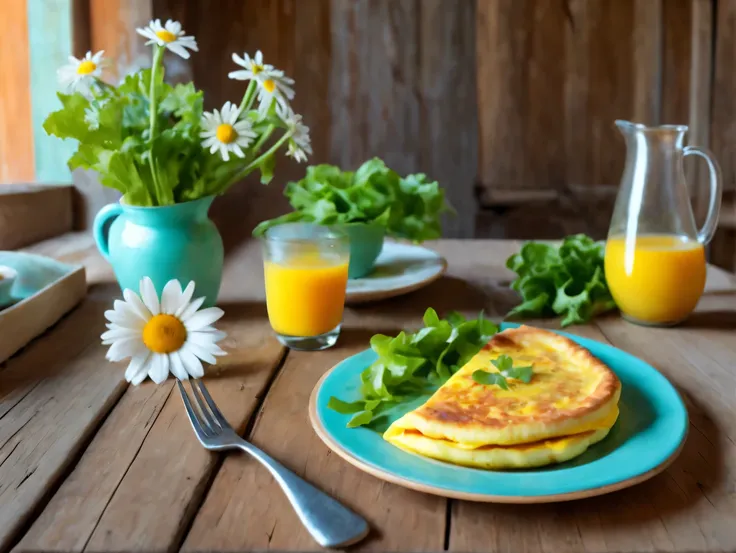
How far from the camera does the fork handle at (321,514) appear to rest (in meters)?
0.54

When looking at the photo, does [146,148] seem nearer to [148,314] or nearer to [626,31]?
[148,314]

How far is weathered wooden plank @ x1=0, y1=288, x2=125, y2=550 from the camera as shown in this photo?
0.63 meters

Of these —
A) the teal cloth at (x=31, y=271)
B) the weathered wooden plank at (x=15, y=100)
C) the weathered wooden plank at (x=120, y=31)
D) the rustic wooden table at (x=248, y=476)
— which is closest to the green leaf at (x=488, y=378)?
the rustic wooden table at (x=248, y=476)

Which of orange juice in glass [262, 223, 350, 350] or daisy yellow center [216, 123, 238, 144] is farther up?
daisy yellow center [216, 123, 238, 144]

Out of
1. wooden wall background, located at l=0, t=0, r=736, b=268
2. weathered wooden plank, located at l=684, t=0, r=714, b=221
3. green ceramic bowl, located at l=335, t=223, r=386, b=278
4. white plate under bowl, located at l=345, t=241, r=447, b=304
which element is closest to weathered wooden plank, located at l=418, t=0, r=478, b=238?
wooden wall background, located at l=0, t=0, r=736, b=268

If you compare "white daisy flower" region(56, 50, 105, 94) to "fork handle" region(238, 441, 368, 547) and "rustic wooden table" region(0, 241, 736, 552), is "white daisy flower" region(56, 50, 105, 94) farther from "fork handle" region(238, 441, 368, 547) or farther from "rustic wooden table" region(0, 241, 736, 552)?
"fork handle" region(238, 441, 368, 547)

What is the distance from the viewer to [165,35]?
0.95m

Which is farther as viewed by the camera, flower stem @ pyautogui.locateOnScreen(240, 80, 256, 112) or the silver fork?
flower stem @ pyautogui.locateOnScreen(240, 80, 256, 112)

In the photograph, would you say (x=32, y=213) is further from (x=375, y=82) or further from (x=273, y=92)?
(x=375, y=82)

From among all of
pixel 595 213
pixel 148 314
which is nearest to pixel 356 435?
pixel 148 314

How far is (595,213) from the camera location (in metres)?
2.96

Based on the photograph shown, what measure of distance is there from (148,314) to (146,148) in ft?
0.83

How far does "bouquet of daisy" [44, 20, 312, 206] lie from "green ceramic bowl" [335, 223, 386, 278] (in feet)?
0.69

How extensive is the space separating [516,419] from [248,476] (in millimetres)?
244
